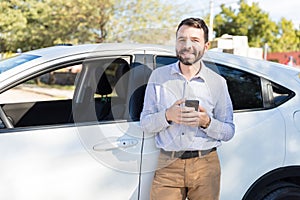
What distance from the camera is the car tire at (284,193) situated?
2419mm

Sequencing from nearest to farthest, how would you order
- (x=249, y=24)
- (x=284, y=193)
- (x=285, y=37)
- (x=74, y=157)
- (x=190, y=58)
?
(x=190, y=58), (x=74, y=157), (x=284, y=193), (x=249, y=24), (x=285, y=37)

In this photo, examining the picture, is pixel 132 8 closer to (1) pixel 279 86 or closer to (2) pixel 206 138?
(1) pixel 279 86

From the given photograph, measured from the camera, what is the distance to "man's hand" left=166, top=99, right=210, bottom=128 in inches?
67.9

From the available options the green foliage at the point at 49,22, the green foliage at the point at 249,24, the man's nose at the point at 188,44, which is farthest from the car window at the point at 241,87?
the green foliage at the point at 249,24

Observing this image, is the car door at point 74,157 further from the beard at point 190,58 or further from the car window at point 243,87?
the car window at point 243,87

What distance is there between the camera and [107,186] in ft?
6.71

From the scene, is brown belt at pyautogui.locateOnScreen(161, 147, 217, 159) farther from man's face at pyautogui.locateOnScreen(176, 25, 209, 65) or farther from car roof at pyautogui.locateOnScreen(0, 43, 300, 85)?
car roof at pyautogui.locateOnScreen(0, 43, 300, 85)

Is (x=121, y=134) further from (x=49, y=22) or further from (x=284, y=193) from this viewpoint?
(x=49, y=22)

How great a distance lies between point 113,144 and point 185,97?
21.5 inches

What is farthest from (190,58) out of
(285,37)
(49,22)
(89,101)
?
(285,37)

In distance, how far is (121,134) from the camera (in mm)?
2102

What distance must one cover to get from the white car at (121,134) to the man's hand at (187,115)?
0.42 m

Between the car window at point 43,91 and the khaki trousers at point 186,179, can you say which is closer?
the khaki trousers at point 186,179

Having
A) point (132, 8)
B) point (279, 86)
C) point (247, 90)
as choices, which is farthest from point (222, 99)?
point (132, 8)
